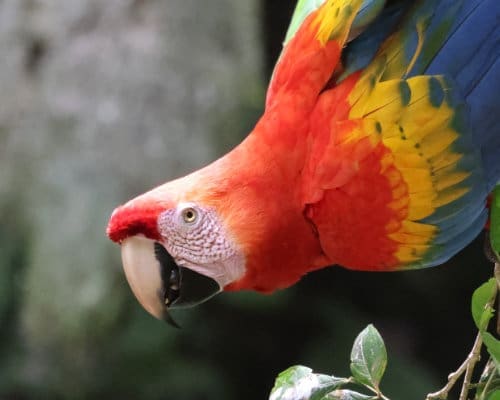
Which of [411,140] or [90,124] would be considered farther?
[90,124]

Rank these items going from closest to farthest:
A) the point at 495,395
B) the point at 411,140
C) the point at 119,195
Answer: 1. the point at 495,395
2. the point at 411,140
3. the point at 119,195

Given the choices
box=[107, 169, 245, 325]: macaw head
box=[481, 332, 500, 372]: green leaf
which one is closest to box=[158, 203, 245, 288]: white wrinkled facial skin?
box=[107, 169, 245, 325]: macaw head

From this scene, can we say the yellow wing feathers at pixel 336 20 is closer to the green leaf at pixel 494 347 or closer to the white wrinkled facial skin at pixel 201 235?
the white wrinkled facial skin at pixel 201 235

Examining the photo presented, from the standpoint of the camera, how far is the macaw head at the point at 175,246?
2.69 feet

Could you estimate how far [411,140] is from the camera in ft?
2.44

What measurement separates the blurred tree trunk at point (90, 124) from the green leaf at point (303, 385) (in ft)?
3.86

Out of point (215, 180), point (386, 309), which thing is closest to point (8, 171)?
point (386, 309)

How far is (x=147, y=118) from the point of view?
6.00ft

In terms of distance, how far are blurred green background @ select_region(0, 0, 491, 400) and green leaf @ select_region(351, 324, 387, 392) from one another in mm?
1178

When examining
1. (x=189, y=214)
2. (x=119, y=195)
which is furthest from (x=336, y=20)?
(x=119, y=195)

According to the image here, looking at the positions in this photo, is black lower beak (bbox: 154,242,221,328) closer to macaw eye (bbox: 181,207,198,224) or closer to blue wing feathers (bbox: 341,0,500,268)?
macaw eye (bbox: 181,207,198,224)

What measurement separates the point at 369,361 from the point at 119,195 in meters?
1.22

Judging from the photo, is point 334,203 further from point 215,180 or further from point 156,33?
point 156,33

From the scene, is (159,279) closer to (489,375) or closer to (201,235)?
(201,235)
